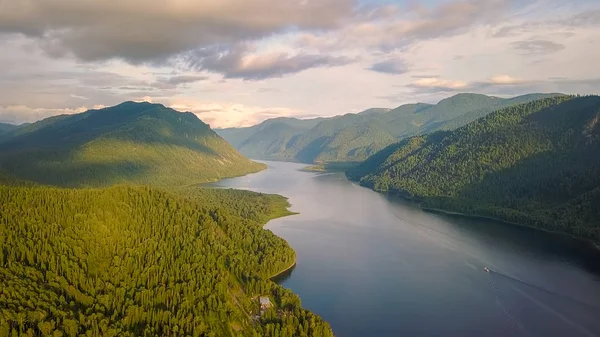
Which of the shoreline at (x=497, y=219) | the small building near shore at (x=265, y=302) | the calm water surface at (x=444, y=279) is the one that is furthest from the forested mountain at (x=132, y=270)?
the shoreline at (x=497, y=219)

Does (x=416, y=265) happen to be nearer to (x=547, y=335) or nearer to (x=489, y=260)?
(x=489, y=260)

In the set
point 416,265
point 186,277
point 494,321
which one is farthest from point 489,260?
point 186,277

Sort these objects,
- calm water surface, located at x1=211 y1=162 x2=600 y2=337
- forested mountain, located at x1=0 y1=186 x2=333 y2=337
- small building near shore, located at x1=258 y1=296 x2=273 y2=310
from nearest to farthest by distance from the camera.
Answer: forested mountain, located at x1=0 y1=186 x2=333 y2=337, calm water surface, located at x1=211 y1=162 x2=600 y2=337, small building near shore, located at x1=258 y1=296 x2=273 y2=310

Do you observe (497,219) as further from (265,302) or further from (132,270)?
(132,270)

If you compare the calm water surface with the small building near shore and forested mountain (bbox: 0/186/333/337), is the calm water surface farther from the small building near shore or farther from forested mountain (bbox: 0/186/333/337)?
forested mountain (bbox: 0/186/333/337)

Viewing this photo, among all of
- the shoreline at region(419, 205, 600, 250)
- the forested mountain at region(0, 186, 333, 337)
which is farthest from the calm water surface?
the forested mountain at region(0, 186, 333, 337)

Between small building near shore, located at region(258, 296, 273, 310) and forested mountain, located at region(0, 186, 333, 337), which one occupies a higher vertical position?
forested mountain, located at region(0, 186, 333, 337)

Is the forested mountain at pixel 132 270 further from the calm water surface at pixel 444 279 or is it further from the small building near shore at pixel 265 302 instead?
the calm water surface at pixel 444 279
